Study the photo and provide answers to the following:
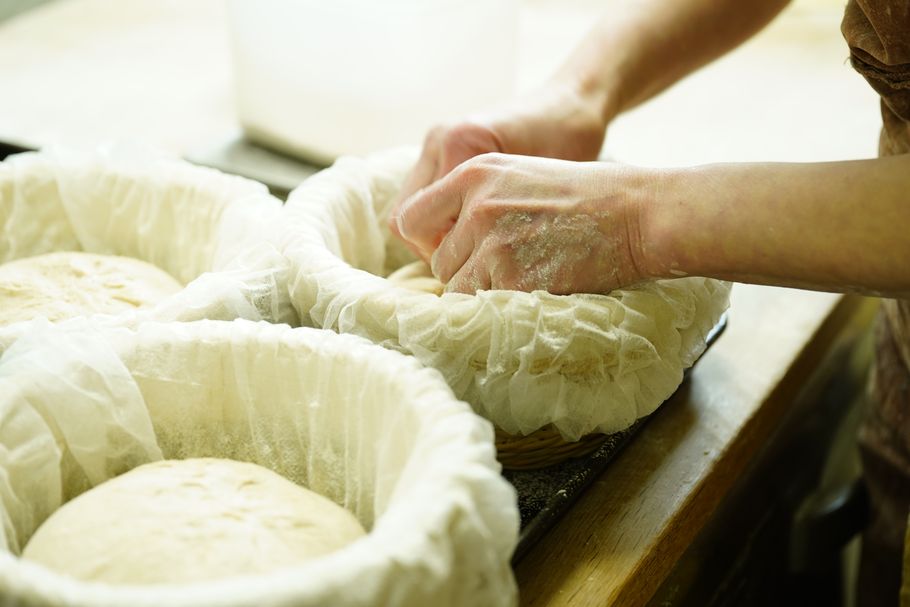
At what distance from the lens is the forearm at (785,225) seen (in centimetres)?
89

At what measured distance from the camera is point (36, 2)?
8.56ft

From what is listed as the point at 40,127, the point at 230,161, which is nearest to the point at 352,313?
the point at 230,161

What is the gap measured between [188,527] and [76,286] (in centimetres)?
53

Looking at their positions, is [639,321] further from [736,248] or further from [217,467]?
[217,467]

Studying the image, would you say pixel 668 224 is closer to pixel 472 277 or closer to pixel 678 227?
pixel 678 227

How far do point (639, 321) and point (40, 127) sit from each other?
151cm

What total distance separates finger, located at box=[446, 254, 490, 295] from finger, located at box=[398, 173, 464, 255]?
0.24 ft

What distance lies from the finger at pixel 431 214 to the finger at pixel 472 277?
0.07 meters

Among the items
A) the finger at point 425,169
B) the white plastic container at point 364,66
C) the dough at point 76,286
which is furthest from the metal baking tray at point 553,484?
the white plastic container at point 364,66

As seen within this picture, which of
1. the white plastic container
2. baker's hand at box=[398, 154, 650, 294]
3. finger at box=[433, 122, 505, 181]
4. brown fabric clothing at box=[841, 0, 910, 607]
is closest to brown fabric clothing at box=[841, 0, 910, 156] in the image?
brown fabric clothing at box=[841, 0, 910, 607]

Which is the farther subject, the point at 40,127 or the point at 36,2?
the point at 36,2

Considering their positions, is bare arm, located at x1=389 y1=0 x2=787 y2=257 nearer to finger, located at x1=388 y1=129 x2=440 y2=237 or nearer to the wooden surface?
finger, located at x1=388 y1=129 x2=440 y2=237

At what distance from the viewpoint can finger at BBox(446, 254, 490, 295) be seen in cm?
106

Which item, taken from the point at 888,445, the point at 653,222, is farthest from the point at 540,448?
the point at 888,445
